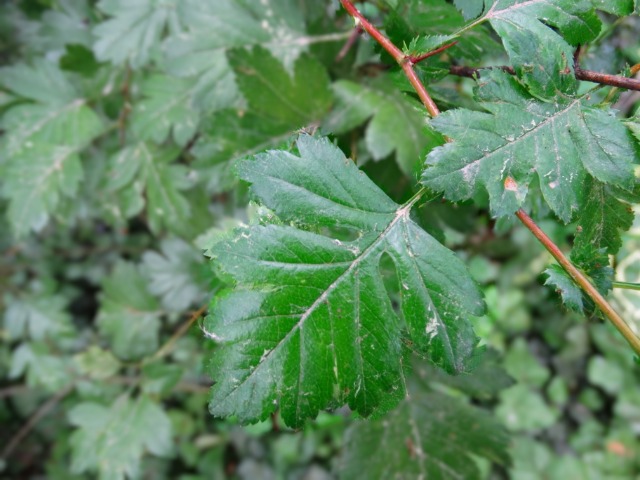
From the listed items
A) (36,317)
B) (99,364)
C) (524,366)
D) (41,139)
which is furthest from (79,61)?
(524,366)

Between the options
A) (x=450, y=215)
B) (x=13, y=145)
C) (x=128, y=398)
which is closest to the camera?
(x=450, y=215)

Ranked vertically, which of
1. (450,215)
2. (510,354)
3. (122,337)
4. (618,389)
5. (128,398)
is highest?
(450,215)

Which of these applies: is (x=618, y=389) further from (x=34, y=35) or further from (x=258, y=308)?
(x=34, y=35)

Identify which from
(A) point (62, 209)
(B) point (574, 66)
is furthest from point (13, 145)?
(B) point (574, 66)

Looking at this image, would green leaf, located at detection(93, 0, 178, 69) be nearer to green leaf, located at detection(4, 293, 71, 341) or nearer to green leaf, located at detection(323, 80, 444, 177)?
green leaf, located at detection(323, 80, 444, 177)

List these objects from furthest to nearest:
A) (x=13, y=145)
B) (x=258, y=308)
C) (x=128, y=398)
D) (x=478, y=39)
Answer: (x=128, y=398) < (x=13, y=145) < (x=478, y=39) < (x=258, y=308)

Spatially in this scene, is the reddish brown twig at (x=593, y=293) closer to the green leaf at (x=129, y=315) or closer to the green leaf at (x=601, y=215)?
the green leaf at (x=601, y=215)
